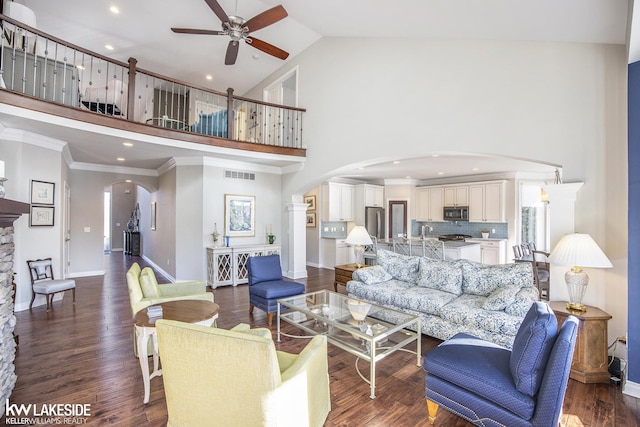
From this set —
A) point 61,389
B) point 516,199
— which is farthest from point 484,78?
point 61,389

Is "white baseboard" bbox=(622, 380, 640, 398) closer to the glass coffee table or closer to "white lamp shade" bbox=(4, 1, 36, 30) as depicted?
the glass coffee table

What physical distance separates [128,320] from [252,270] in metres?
1.83

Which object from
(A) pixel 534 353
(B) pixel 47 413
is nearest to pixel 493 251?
(A) pixel 534 353

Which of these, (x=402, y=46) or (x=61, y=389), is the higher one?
(x=402, y=46)

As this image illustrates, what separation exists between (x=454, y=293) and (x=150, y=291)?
11.5ft

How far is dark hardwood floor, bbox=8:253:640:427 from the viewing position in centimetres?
214

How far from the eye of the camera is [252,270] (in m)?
4.36

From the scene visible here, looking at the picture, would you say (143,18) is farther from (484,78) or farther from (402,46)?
(484,78)

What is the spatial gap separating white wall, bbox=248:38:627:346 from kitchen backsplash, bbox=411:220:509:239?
483 centimetres

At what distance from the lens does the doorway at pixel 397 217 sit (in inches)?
358

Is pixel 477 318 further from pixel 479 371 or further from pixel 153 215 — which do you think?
pixel 153 215

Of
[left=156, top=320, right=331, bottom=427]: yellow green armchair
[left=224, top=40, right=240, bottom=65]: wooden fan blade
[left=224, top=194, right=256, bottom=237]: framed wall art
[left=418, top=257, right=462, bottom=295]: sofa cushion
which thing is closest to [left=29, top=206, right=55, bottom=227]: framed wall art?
[left=224, top=194, right=256, bottom=237]: framed wall art

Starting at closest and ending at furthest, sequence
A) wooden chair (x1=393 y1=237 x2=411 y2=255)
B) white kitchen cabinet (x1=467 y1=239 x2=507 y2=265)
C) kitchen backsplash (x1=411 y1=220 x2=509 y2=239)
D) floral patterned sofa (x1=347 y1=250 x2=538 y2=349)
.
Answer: floral patterned sofa (x1=347 y1=250 x2=538 y2=349) → wooden chair (x1=393 y1=237 x2=411 y2=255) → white kitchen cabinet (x1=467 y1=239 x2=507 y2=265) → kitchen backsplash (x1=411 y1=220 x2=509 y2=239)

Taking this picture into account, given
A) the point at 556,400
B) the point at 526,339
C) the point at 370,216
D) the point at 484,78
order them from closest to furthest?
the point at 556,400 < the point at 526,339 < the point at 484,78 < the point at 370,216
